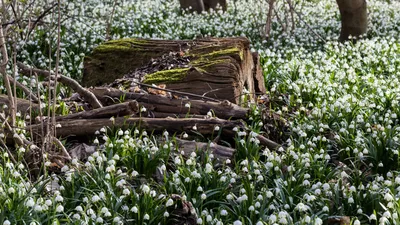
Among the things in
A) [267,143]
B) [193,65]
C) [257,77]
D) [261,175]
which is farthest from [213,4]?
[261,175]

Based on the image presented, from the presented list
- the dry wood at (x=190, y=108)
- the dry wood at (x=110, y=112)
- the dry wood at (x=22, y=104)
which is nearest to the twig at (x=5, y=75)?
the dry wood at (x=110, y=112)

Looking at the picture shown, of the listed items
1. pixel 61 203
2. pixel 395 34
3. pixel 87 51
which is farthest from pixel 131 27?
pixel 61 203

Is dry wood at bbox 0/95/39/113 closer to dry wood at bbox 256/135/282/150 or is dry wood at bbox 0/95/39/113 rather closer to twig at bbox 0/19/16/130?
twig at bbox 0/19/16/130

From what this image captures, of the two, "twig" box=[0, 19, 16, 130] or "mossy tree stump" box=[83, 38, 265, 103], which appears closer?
"twig" box=[0, 19, 16, 130]

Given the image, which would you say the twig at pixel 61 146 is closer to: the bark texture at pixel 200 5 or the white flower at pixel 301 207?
the white flower at pixel 301 207

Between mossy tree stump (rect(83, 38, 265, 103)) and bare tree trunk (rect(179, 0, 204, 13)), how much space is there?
6.10 meters

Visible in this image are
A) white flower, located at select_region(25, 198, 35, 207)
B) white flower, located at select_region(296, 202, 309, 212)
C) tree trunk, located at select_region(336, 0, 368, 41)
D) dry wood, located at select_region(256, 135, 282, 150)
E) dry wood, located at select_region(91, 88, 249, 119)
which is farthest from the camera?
tree trunk, located at select_region(336, 0, 368, 41)

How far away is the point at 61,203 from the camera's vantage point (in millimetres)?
4578

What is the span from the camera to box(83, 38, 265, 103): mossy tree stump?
21.7ft

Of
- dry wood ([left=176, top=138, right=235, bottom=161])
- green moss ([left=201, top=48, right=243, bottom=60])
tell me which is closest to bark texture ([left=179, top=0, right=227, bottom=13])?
green moss ([left=201, top=48, right=243, bottom=60])

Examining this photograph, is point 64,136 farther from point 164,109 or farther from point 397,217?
point 397,217

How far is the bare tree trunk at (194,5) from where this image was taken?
1416cm

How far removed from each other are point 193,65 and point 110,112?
4.26 feet

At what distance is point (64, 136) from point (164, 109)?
96 centimetres
